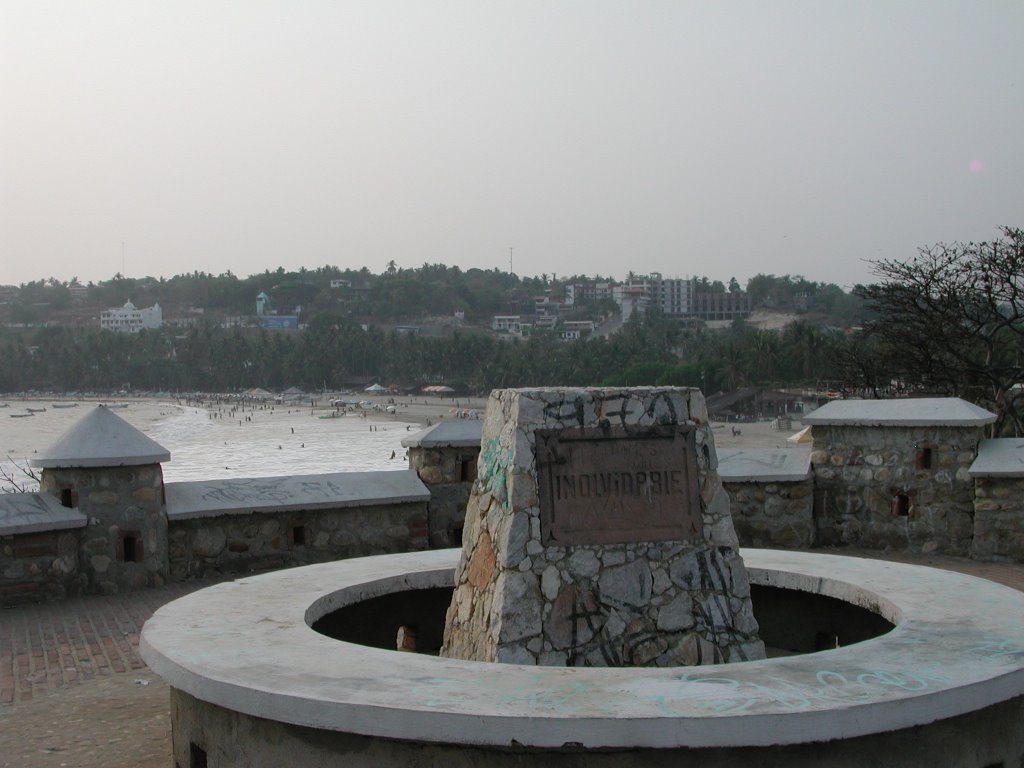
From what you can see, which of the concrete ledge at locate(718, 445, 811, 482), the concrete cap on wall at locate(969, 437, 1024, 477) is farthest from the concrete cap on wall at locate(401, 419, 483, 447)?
the concrete cap on wall at locate(969, 437, 1024, 477)

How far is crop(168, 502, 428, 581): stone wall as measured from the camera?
10570mm

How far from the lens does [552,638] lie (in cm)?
567

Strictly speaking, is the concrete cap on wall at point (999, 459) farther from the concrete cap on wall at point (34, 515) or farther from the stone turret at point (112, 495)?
the concrete cap on wall at point (34, 515)

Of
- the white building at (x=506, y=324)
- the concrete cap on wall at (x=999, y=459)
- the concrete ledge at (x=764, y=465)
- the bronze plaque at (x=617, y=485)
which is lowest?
the white building at (x=506, y=324)

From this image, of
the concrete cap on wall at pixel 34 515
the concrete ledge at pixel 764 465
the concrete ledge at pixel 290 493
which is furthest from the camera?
the concrete ledge at pixel 764 465

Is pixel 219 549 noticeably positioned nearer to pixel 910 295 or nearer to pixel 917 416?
pixel 917 416

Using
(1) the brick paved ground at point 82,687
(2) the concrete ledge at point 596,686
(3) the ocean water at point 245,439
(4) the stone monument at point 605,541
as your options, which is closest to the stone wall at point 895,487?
(1) the brick paved ground at point 82,687

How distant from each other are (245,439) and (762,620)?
56232mm

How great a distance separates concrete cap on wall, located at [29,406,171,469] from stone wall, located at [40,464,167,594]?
124 mm

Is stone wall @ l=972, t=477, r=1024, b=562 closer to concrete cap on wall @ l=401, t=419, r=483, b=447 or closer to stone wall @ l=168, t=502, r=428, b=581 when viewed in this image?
concrete cap on wall @ l=401, t=419, r=483, b=447

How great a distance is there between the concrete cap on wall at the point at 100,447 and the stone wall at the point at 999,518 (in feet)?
26.0

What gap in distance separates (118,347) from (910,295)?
119893mm

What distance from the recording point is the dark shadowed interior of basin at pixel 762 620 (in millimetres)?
7109

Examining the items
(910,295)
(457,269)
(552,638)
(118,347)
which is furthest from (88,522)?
(457,269)
